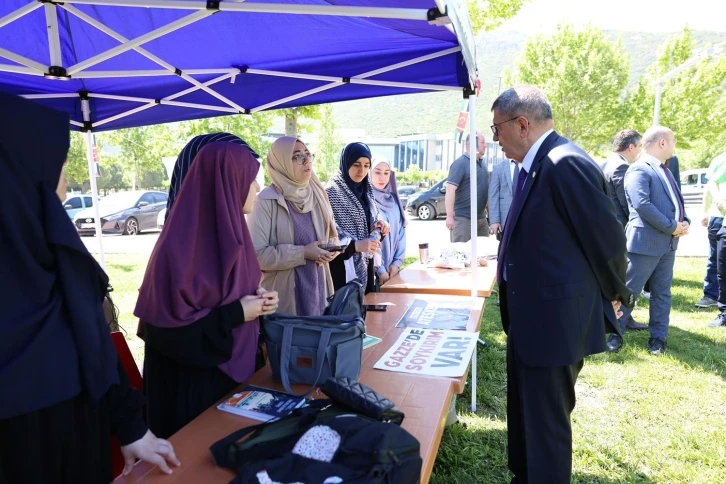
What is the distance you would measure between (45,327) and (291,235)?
163cm

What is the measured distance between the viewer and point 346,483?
3.29 feet

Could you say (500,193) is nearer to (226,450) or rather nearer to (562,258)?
(562,258)

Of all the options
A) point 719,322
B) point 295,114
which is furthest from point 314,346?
point 295,114

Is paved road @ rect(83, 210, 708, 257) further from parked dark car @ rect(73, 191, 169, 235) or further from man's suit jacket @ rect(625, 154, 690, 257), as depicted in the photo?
man's suit jacket @ rect(625, 154, 690, 257)

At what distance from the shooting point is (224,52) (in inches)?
121

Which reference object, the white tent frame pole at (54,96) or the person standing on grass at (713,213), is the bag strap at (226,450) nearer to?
the white tent frame pole at (54,96)

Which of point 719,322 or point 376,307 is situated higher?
point 376,307

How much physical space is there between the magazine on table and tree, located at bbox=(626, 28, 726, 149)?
Answer: 72.8 ft

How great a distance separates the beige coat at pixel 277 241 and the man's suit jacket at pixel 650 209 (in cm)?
321

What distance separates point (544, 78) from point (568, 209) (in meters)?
22.3

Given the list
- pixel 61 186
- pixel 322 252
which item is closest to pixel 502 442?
pixel 322 252

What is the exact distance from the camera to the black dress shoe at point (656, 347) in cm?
432

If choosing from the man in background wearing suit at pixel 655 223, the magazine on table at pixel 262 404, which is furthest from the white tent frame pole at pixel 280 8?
the man in background wearing suit at pixel 655 223

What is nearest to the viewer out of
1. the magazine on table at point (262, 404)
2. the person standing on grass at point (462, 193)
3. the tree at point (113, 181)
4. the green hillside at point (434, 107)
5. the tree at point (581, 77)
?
the magazine on table at point (262, 404)
